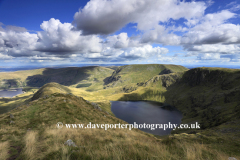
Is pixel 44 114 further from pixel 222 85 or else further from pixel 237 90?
pixel 222 85

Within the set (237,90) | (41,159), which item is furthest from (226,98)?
(41,159)

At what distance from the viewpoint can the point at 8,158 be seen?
5.98 metres

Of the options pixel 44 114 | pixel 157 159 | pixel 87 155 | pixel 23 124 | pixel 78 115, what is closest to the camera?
pixel 157 159

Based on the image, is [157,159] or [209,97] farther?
[209,97]

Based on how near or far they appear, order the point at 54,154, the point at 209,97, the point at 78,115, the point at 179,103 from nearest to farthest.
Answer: the point at 54,154, the point at 78,115, the point at 209,97, the point at 179,103

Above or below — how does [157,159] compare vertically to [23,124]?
above

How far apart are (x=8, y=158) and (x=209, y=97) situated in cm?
21362

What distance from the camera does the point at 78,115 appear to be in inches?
954

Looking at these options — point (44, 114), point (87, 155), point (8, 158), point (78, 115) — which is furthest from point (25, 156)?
point (78, 115)

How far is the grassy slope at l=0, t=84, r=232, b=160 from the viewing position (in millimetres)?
4543

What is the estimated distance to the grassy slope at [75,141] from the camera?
4.54 metres

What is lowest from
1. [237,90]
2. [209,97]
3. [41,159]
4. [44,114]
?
[209,97]

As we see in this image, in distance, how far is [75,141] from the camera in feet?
26.1

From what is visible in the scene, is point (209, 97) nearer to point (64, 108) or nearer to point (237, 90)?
point (237, 90)
